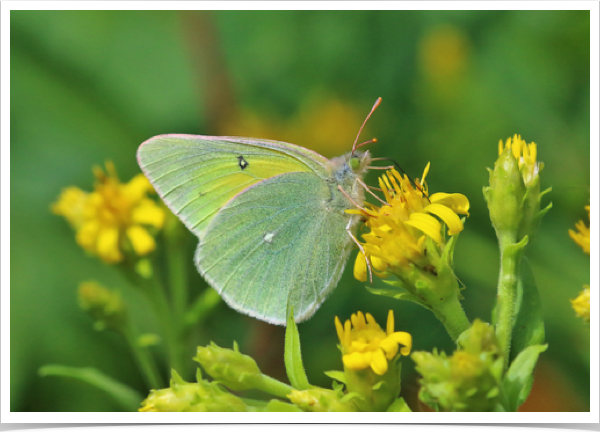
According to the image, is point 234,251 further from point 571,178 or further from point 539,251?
point 571,178

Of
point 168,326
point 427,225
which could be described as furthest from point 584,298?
point 168,326

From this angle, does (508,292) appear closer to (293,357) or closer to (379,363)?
(379,363)

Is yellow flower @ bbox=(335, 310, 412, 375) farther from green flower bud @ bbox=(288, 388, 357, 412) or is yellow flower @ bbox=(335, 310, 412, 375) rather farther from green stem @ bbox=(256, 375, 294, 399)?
green stem @ bbox=(256, 375, 294, 399)

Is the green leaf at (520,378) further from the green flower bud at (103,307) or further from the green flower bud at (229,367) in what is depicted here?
the green flower bud at (103,307)

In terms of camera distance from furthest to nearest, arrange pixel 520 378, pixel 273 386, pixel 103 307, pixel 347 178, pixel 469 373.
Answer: pixel 103 307 < pixel 347 178 < pixel 273 386 < pixel 520 378 < pixel 469 373

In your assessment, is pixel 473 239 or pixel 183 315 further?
pixel 473 239

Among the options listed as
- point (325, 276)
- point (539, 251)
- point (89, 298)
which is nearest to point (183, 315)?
point (89, 298)

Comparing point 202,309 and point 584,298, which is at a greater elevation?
point 584,298

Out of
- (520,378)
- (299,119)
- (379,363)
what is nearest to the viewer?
(520,378)
